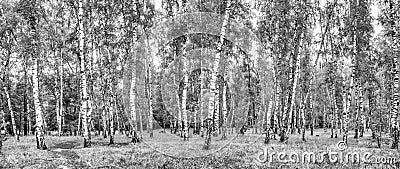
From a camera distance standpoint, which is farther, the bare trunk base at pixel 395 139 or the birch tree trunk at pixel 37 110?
the bare trunk base at pixel 395 139

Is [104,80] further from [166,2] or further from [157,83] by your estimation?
[157,83]

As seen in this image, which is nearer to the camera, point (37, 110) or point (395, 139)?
point (37, 110)

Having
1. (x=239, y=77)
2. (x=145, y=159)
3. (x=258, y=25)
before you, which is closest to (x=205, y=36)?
(x=258, y=25)

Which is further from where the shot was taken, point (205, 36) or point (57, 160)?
point (205, 36)

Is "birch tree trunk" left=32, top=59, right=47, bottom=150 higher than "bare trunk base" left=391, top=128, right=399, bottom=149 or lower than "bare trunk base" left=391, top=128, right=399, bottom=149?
higher

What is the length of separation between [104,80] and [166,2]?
9951mm

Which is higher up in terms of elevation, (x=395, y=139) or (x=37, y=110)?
(x=37, y=110)

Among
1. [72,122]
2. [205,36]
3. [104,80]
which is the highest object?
[205,36]

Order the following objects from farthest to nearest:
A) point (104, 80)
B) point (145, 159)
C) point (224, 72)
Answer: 1. point (224, 72)
2. point (104, 80)
3. point (145, 159)

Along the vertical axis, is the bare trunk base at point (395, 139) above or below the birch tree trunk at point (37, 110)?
below

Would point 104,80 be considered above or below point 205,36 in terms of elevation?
below

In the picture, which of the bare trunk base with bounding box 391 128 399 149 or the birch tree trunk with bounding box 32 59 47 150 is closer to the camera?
the birch tree trunk with bounding box 32 59 47 150

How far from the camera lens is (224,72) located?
39281mm

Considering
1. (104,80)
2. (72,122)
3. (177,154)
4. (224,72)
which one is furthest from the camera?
(72,122)
